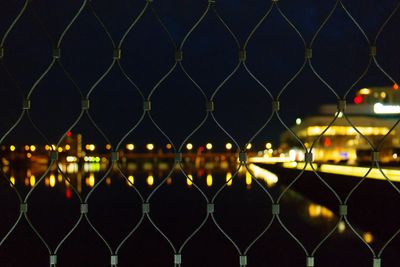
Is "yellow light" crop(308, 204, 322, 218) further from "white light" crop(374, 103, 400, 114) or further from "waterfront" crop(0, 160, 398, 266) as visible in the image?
"white light" crop(374, 103, 400, 114)

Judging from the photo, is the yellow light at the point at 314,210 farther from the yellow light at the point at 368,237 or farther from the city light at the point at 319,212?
the yellow light at the point at 368,237

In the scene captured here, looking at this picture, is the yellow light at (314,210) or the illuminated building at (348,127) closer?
the yellow light at (314,210)

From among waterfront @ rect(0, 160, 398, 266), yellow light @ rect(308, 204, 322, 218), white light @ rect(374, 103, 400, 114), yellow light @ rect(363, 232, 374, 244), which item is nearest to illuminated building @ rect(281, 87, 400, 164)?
white light @ rect(374, 103, 400, 114)

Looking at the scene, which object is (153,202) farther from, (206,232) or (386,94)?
(386,94)

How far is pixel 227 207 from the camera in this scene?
12.3 meters

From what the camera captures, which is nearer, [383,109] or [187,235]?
[187,235]

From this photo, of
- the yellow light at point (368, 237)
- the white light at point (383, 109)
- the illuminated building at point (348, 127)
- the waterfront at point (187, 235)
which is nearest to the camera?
the waterfront at point (187, 235)

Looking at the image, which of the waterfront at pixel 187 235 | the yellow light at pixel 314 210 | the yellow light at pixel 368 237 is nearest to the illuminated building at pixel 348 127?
the yellow light at pixel 314 210

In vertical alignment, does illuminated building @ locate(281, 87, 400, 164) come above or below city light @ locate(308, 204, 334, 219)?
above

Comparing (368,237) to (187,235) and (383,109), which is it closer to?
(187,235)

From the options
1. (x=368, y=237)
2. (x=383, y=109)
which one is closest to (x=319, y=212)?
(x=368, y=237)

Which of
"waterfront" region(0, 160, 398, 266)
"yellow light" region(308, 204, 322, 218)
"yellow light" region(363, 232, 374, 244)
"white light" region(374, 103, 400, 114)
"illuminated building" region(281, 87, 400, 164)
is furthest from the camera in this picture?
"white light" region(374, 103, 400, 114)

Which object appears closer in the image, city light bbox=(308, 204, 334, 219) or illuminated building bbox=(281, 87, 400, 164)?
city light bbox=(308, 204, 334, 219)

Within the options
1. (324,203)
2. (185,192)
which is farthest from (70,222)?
(185,192)
